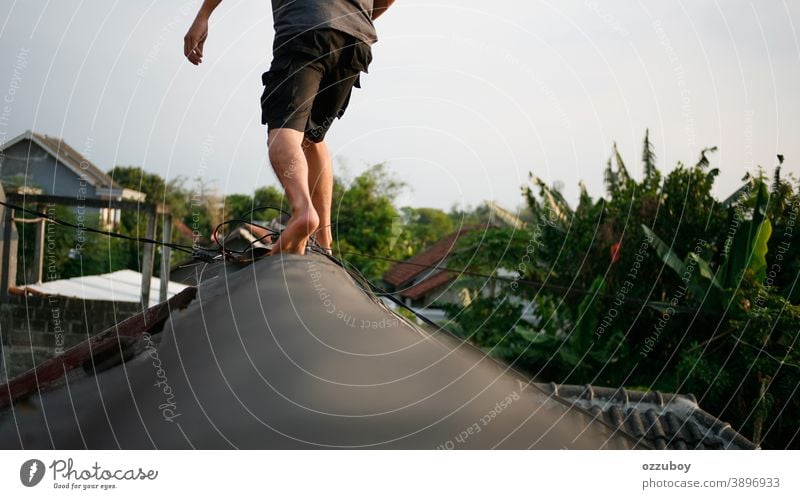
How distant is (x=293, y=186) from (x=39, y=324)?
277 inches

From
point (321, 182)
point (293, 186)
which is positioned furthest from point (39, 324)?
point (293, 186)

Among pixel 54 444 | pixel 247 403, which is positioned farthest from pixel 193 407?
pixel 54 444

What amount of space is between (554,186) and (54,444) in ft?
29.7

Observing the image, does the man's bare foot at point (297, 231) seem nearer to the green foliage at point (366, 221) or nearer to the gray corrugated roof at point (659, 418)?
the gray corrugated roof at point (659, 418)

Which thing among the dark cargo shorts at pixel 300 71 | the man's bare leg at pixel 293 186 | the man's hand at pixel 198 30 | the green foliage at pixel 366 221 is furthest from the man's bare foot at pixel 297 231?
the green foliage at pixel 366 221

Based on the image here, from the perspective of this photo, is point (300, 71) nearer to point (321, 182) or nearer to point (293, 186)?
point (293, 186)

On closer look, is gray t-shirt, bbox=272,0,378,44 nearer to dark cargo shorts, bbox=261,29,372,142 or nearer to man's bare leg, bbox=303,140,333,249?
dark cargo shorts, bbox=261,29,372,142

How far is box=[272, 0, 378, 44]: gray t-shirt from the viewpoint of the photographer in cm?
213

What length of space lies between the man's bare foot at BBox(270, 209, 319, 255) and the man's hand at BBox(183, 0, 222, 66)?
587mm

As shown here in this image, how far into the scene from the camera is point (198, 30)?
228 cm

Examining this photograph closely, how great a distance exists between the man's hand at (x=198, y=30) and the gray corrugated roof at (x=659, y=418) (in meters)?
2.15

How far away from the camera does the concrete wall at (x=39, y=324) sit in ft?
26.8

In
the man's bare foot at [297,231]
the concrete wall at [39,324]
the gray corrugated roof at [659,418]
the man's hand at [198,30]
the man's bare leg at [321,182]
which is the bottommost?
the concrete wall at [39,324]
